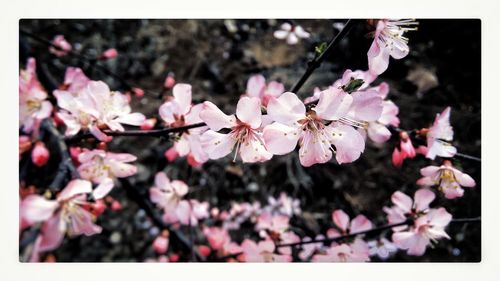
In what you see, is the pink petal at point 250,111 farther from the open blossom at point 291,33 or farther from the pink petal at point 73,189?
the open blossom at point 291,33

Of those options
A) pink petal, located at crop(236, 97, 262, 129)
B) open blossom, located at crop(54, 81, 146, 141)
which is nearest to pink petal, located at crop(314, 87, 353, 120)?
pink petal, located at crop(236, 97, 262, 129)

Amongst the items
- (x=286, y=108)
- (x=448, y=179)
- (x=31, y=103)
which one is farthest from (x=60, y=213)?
(x=448, y=179)

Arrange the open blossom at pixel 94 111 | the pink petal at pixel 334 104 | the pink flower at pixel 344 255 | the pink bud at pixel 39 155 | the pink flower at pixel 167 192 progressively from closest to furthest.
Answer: the pink petal at pixel 334 104 < the open blossom at pixel 94 111 < the pink bud at pixel 39 155 < the pink flower at pixel 344 255 < the pink flower at pixel 167 192

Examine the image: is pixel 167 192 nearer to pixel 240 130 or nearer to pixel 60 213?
pixel 60 213

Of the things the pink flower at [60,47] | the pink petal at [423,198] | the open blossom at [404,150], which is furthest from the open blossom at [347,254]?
Result: the pink flower at [60,47]

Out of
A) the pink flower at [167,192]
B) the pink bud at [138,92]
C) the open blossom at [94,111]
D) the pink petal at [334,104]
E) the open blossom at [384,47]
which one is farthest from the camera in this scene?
the pink bud at [138,92]

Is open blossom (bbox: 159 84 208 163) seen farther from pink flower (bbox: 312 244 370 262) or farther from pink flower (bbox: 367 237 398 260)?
pink flower (bbox: 367 237 398 260)
